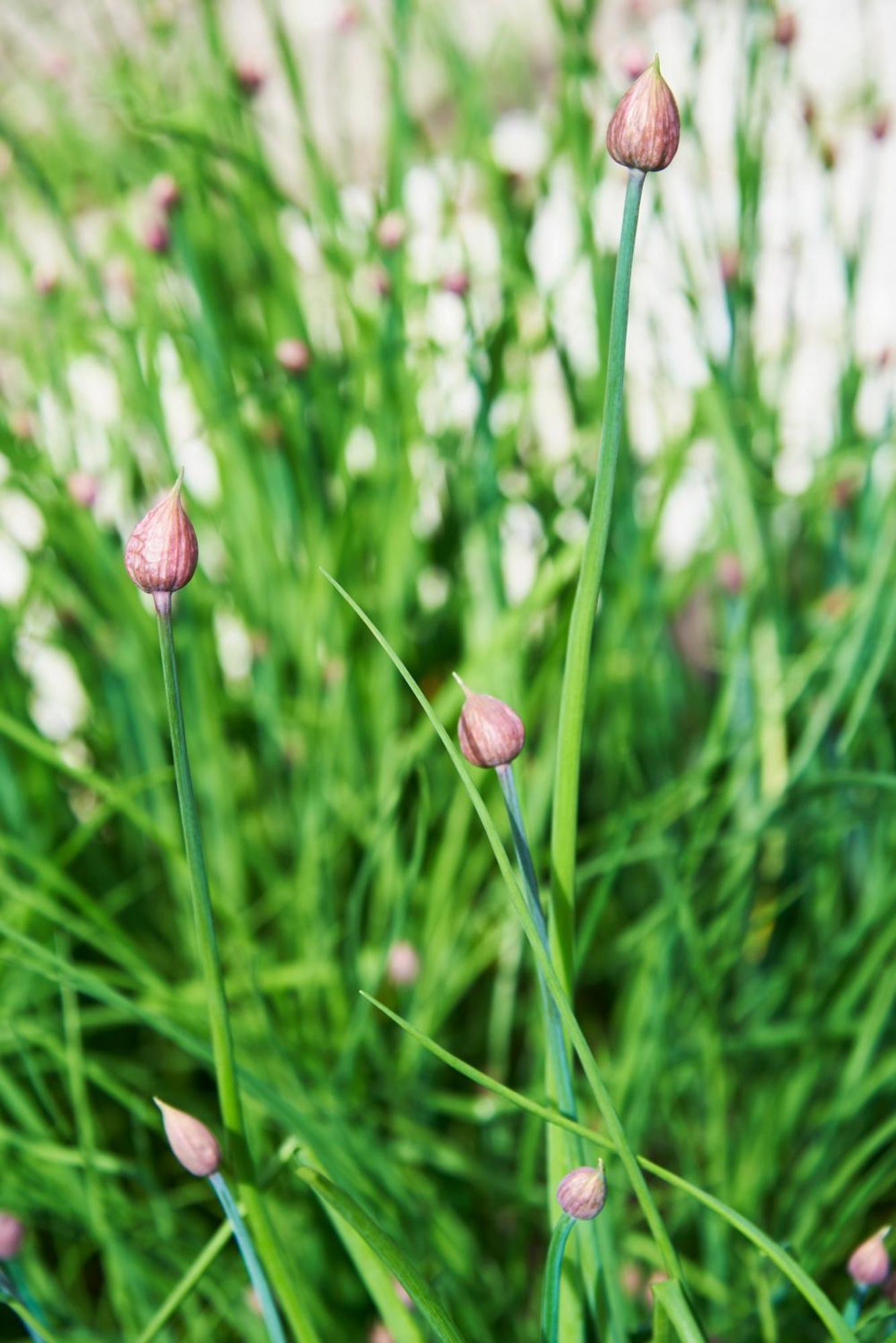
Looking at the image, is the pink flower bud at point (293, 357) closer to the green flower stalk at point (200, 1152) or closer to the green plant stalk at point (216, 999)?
the green plant stalk at point (216, 999)

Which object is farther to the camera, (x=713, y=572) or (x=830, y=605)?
(x=713, y=572)

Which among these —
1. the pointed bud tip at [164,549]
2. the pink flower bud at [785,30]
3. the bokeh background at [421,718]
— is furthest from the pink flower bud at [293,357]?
the pointed bud tip at [164,549]

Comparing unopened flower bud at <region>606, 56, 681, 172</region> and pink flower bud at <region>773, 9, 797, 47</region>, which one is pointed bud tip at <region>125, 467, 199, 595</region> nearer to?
unopened flower bud at <region>606, 56, 681, 172</region>

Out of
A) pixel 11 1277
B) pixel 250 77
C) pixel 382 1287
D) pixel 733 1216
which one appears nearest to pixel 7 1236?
pixel 11 1277

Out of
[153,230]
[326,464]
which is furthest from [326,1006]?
[153,230]

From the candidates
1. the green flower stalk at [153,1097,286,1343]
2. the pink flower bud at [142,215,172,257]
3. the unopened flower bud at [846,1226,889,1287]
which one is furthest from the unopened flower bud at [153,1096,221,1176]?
the pink flower bud at [142,215,172,257]

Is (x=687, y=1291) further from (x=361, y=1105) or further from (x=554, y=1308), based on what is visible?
(x=361, y=1105)
